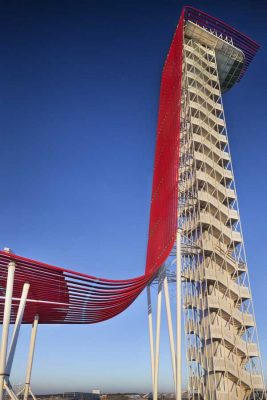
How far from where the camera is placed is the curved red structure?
2016 cm

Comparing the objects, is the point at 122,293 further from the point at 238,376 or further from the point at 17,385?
the point at 17,385

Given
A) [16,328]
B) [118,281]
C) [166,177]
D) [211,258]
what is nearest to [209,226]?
[211,258]

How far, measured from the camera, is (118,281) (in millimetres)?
21359

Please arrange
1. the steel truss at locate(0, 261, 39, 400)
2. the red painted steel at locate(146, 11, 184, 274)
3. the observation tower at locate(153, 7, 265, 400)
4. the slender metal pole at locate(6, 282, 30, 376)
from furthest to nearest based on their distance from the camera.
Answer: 1. the observation tower at locate(153, 7, 265, 400)
2. the red painted steel at locate(146, 11, 184, 274)
3. the slender metal pole at locate(6, 282, 30, 376)
4. the steel truss at locate(0, 261, 39, 400)

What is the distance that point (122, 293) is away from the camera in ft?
74.8

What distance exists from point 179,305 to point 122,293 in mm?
3834

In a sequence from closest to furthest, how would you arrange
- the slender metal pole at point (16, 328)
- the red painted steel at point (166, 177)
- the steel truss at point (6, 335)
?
1. the steel truss at point (6, 335)
2. the slender metal pole at point (16, 328)
3. the red painted steel at point (166, 177)

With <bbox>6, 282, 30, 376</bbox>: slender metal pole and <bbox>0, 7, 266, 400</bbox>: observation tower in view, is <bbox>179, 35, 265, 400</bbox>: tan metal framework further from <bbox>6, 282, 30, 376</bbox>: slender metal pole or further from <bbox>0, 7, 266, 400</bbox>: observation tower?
<bbox>6, 282, 30, 376</bbox>: slender metal pole

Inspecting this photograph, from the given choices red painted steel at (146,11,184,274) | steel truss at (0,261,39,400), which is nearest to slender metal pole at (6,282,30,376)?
steel truss at (0,261,39,400)

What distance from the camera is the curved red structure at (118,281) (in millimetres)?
20156

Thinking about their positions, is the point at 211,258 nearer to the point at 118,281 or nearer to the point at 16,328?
the point at 118,281

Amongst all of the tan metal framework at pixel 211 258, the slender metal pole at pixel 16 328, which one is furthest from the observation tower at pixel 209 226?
the slender metal pole at pixel 16 328

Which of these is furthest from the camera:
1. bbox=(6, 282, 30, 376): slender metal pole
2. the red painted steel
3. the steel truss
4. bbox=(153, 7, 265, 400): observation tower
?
bbox=(153, 7, 265, 400): observation tower

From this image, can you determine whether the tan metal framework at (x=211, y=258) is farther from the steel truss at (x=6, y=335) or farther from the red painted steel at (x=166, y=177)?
the steel truss at (x=6, y=335)
